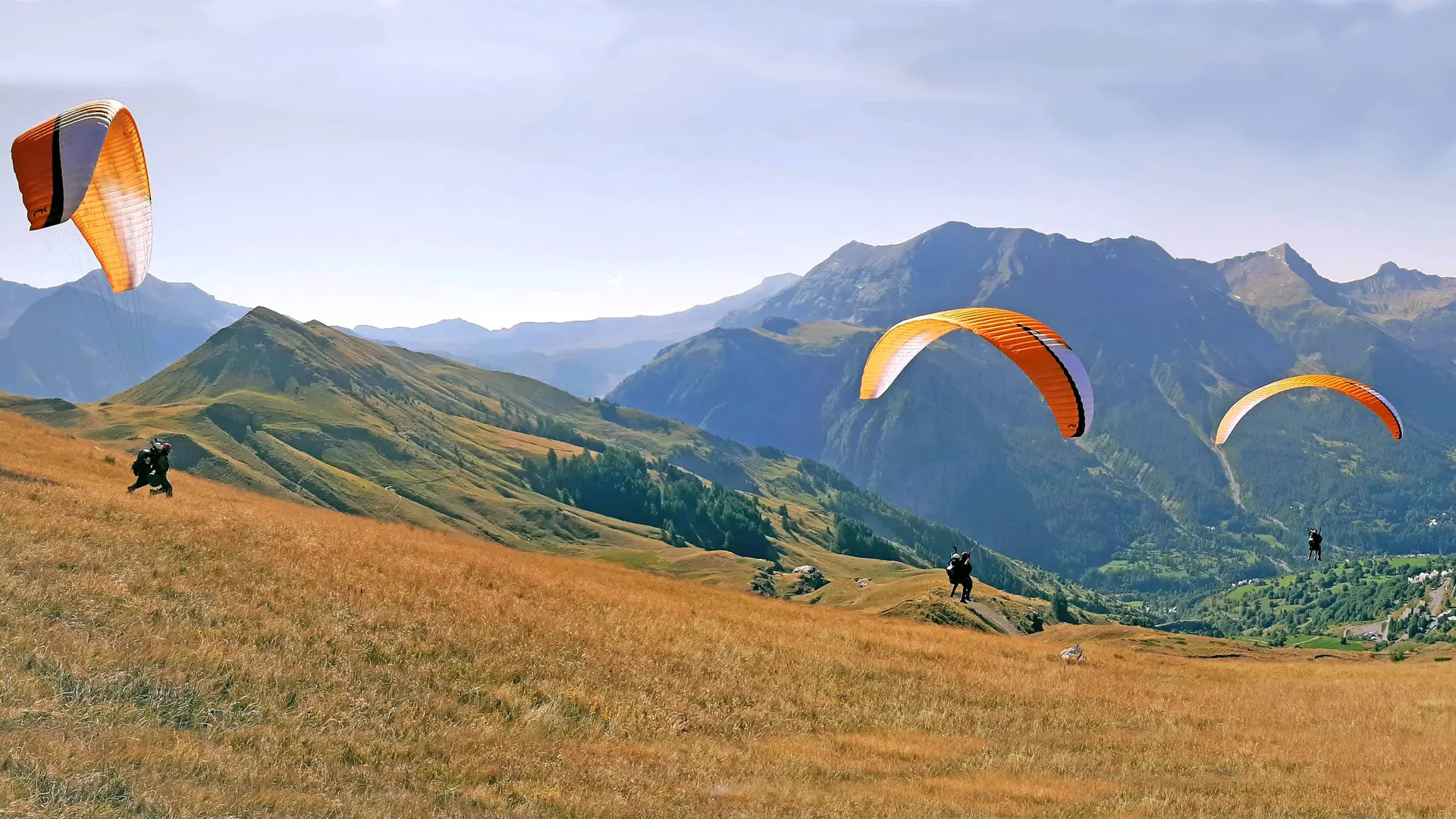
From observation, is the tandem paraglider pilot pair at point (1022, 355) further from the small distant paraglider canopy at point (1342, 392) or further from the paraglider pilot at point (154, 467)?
the paraglider pilot at point (154, 467)

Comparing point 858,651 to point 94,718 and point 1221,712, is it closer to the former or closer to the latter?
point 1221,712

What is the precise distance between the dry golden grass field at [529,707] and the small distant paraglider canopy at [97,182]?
8495mm

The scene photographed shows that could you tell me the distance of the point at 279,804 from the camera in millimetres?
11516

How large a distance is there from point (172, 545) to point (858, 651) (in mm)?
19205

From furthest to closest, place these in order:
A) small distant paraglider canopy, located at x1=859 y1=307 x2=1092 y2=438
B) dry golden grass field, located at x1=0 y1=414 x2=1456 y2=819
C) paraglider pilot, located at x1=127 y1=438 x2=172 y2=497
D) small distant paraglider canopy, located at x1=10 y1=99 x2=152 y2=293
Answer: paraglider pilot, located at x1=127 y1=438 x2=172 y2=497 → small distant paraglider canopy, located at x1=10 y1=99 x2=152 y2=293 → small distant paraglider canopy, located at x1=859 y1=307 x2=1092 y2=438 → dry golden grass field, located at x1=0 y1=414 x2=1456 y2=819

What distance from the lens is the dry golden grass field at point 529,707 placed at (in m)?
13.1

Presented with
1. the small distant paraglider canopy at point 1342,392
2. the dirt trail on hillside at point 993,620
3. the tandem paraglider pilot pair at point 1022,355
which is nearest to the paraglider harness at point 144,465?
the tandem paraglider pilot pair at point 1022,355

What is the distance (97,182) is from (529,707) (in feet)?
96.7

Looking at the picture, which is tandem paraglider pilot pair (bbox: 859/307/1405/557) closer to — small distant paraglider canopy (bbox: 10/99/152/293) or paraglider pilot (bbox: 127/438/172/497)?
small distant paraglider canopy (bbox: 10/99/152/293)

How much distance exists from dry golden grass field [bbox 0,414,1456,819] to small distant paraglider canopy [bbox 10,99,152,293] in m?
8.50

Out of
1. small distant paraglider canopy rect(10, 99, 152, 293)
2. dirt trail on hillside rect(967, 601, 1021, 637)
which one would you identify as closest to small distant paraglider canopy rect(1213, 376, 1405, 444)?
dirt trail on hillside rect(967, 601, 1021, 637)

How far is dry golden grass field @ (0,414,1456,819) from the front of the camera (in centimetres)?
1309

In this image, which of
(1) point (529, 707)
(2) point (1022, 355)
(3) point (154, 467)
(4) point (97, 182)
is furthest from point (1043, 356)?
(4) point (97, 182)

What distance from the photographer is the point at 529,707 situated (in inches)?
719
